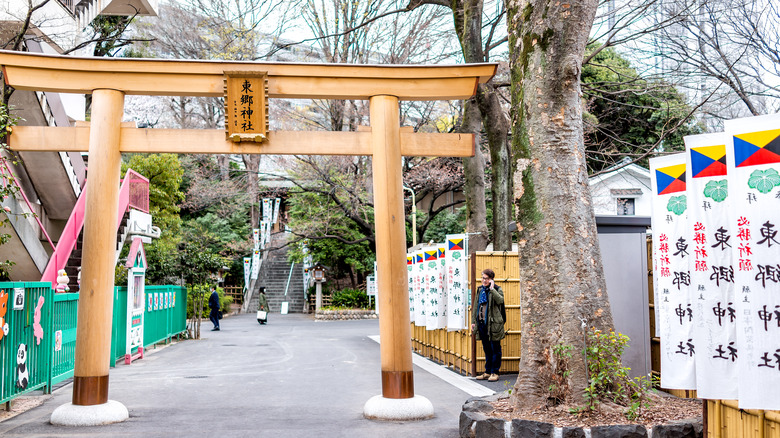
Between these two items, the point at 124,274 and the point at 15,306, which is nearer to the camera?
the point at 15,306

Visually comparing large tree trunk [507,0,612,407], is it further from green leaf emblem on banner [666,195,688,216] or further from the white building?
the white building

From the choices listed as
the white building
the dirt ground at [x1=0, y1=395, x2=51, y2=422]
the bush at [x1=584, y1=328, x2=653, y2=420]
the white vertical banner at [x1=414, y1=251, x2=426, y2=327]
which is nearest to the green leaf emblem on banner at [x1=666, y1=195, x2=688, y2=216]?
the bush at [x1=584, y1=328, x2=653, y2=420]

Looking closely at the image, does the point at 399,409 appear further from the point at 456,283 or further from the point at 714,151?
the point at 714,151

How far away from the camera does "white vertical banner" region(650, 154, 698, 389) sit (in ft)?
18.3

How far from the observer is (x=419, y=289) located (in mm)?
14805

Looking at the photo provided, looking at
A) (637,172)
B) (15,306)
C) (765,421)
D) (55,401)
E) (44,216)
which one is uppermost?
(637,172)

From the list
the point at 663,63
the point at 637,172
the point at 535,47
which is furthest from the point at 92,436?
the point at 637,172

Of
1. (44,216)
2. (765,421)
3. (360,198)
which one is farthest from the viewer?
(360,198)

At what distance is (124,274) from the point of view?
57.1 feet

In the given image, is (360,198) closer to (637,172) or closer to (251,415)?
(637,172)

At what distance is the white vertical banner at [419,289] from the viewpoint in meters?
14.5

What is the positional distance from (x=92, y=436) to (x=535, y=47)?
6348 mm

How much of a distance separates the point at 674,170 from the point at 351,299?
102ft

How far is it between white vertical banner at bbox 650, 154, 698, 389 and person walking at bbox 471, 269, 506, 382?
→ 490cm
